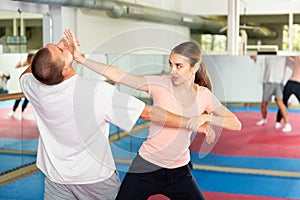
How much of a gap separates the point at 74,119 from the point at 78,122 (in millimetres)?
24

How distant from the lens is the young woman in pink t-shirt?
9.52 feet

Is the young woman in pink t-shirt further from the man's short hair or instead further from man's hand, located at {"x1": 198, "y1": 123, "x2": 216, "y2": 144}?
the man's short hair

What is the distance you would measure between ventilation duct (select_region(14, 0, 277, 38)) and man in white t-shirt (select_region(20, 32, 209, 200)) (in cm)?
376

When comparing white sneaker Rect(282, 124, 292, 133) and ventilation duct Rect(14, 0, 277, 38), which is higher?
ventilation duct Rect(14, 0, 277, 38)

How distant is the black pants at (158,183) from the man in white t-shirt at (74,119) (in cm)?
22

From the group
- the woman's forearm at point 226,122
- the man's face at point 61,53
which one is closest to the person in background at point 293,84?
the woman's forearm at point 226,122

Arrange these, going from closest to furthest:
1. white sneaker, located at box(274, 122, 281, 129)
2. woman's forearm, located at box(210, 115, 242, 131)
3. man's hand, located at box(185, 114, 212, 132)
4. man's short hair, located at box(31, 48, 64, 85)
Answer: man's short hair, located at box(31, 48, 64, 85) < man's hand, located at box(185, 114, 212, 132) < woman's forearm, located at box(210, 115, 242, 131) < white sneaker, located at box(274, 122, 281, 129)

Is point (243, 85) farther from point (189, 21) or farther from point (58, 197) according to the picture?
point (189, 21)

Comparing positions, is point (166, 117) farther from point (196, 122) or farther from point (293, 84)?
point (293, 84)

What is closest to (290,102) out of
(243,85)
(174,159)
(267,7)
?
(243,85)

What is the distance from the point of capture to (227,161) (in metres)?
6.57

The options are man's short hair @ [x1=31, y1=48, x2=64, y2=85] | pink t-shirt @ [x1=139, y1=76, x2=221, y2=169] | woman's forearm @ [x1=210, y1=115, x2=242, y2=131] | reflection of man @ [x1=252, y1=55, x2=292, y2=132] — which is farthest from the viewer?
reflection of man @ [x1=252, y1=55, x2=292, y2=132]

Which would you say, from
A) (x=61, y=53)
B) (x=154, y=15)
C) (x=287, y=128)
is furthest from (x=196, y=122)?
(x=154, y=15)

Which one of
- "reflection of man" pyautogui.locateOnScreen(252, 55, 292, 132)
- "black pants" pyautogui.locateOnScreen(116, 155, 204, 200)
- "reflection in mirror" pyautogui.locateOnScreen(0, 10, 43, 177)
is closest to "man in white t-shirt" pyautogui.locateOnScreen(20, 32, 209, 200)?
"black pants" pyautogui.locateOnScreen(116, 155, 204, 200)
